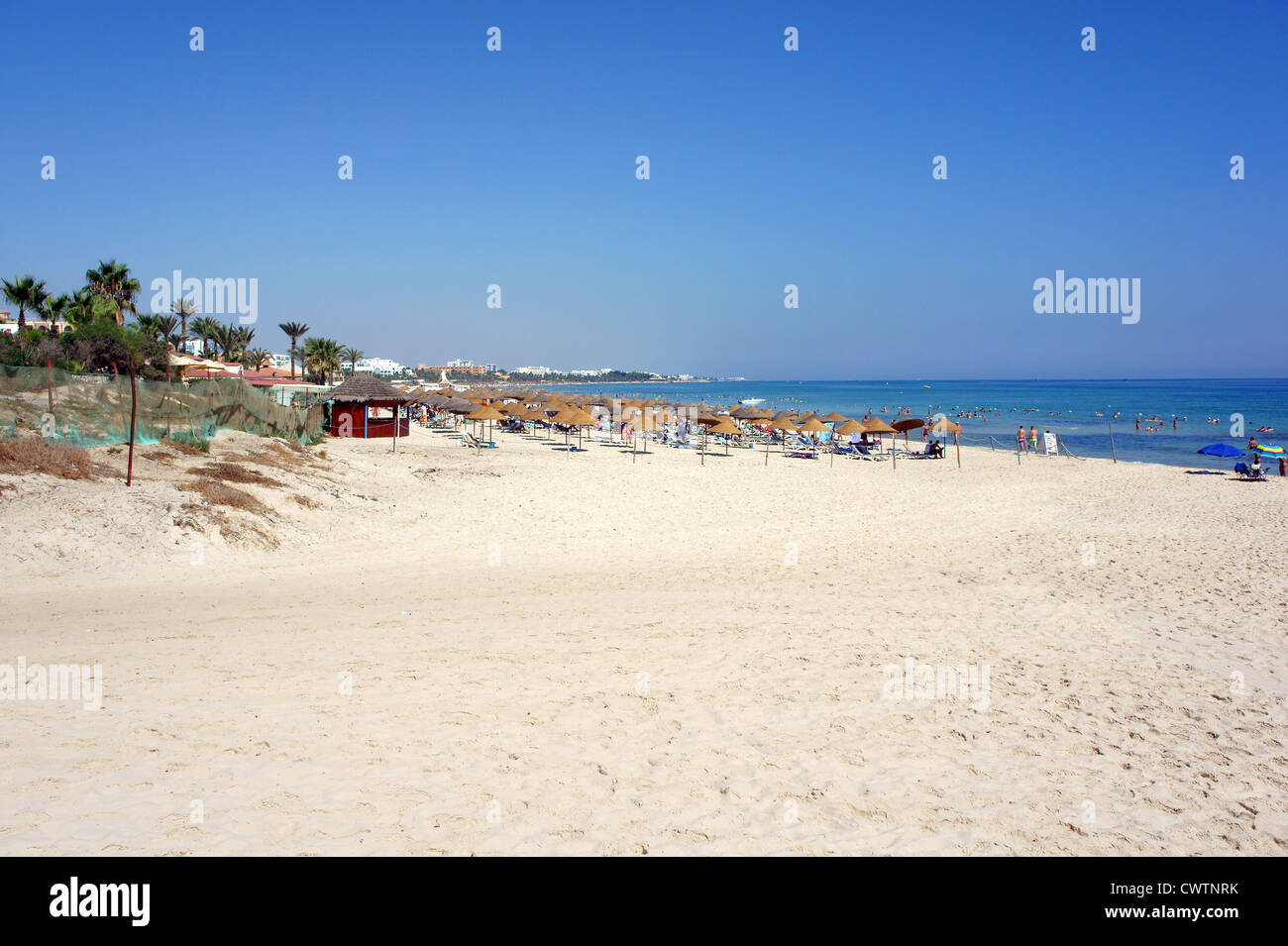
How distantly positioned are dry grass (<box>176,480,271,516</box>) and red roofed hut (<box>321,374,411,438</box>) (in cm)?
1595

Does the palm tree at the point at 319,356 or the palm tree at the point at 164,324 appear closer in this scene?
the palm tree at the point at 164,324

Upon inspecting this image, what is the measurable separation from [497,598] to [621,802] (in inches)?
187

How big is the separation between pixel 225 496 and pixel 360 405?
1756 cm

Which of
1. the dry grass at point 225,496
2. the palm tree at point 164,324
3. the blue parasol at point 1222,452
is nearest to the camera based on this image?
the dry grass at point 225,496

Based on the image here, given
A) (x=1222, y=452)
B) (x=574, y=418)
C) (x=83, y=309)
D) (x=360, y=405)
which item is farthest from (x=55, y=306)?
(x=1222, y=452)

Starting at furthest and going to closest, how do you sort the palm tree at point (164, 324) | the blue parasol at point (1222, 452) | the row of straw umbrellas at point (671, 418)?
1. the palm tree at point (164, 324)
2. the row of straw umbrellas at point (671, 418)
3. the blue parasol at point (1222, 452)

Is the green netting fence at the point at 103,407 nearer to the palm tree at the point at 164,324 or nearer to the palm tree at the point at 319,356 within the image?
the palm tree at the point at 164,324

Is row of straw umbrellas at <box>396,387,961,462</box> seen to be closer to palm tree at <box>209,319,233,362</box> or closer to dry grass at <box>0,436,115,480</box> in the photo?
dry grass at <box>0,436,115,480</box>

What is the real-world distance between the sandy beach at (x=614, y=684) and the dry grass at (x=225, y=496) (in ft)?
0.83

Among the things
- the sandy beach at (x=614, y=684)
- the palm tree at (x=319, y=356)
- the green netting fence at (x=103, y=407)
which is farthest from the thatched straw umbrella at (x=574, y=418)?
the palm tree at (x=319, y=356)

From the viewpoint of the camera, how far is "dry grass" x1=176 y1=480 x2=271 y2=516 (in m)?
11.2

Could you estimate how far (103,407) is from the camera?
504 inches

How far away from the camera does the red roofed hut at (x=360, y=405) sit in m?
27.7
